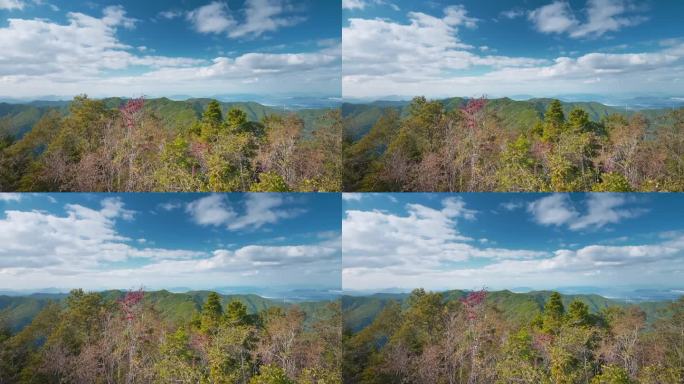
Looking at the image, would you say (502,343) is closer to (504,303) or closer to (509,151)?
(504,303)

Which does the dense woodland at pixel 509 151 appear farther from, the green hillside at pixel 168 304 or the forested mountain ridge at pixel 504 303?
the green hillside at pixel 168 304

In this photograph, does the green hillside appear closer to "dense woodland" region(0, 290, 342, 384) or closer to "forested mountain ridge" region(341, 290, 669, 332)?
"dense woodland" region(0, 290, 342, 384)

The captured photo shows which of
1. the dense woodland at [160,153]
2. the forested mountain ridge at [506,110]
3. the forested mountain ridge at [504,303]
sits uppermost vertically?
the forested mountain ridge at [506,110]

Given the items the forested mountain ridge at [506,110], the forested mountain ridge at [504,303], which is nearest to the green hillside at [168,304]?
the forested mountain ridge at [504,303]

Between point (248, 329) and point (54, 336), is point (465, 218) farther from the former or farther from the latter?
point (54, 336)

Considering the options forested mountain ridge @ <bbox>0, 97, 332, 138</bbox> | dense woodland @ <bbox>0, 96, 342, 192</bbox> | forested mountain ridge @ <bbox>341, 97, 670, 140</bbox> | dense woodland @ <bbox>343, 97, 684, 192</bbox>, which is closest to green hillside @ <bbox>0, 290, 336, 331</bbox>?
dense woodland @ <bbox>0, 96, 342, 192</bbox>

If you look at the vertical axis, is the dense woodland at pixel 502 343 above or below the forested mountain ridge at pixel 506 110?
below

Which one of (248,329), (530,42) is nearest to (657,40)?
(530,42)
